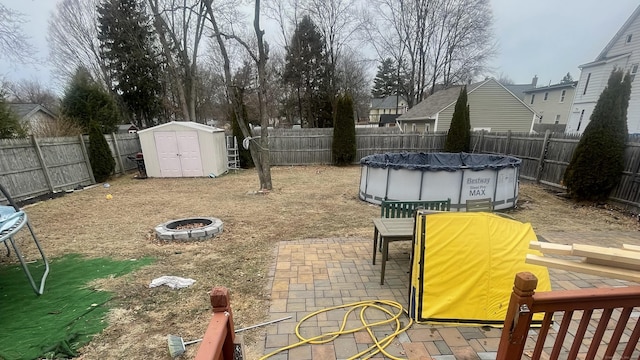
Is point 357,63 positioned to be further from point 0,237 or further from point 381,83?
point 0,237

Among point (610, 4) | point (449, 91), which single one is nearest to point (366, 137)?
point (449, 91)

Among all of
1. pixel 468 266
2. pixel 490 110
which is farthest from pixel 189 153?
pixel 490 110

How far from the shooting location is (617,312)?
9.18 ft

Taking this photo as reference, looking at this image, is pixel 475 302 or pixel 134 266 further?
pixel 134 266

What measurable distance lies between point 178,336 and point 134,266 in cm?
194

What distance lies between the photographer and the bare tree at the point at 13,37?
8.88m

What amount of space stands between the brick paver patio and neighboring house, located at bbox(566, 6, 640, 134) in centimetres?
1435

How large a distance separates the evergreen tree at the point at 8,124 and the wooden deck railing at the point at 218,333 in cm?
1127

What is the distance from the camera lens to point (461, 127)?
12.8 m

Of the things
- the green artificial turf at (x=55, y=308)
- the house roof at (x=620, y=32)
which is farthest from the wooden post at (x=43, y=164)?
the house roof at (x=620, y=32)

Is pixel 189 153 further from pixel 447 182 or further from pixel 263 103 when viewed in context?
pixel 447 182

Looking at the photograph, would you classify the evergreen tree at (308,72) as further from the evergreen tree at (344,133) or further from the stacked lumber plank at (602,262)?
the stacked lumber plank at (602,262)

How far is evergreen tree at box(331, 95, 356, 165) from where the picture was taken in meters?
13.3

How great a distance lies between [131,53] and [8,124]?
1302 cm
